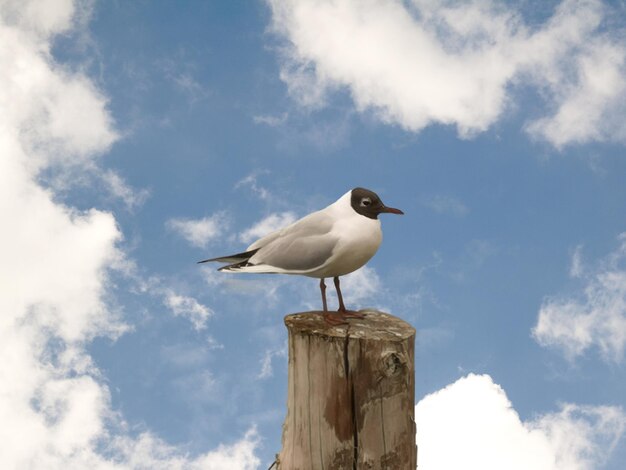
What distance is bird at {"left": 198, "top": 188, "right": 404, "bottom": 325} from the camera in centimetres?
549

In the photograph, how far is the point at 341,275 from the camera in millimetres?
5762

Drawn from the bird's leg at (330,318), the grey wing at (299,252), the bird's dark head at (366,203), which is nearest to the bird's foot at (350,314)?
the bird's leg at (330,318)

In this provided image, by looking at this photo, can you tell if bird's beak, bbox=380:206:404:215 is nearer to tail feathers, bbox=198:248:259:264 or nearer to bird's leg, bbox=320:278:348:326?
bird's leg, bbox=320:278:348:326

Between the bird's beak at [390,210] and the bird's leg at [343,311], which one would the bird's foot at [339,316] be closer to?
the bird's leg at [343,311]

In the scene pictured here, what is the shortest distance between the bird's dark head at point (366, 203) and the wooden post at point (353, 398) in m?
0.92

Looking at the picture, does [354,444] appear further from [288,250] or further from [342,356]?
[288,250]

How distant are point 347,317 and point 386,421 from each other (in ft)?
2.97

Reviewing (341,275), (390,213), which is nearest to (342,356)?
(341,275)

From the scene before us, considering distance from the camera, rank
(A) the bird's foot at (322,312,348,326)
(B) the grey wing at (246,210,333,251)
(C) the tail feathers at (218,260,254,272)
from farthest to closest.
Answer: (C) the tail feathers at (218,260,254,272)
(B) the grey wing at (246,210,333,251)
(A) the bird's foot at (322,312,348,326)

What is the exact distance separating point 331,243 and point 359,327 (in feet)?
2.23

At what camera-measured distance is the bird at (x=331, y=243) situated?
549 centimetres

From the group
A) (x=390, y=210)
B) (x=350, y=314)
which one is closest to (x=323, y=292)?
(x=350, y=314)

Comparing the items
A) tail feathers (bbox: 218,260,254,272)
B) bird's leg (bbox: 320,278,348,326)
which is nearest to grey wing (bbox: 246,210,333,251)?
tail feathers (bbox: 218,260,254,272)

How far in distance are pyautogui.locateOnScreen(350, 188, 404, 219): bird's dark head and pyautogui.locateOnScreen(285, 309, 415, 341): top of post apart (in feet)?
2.74
